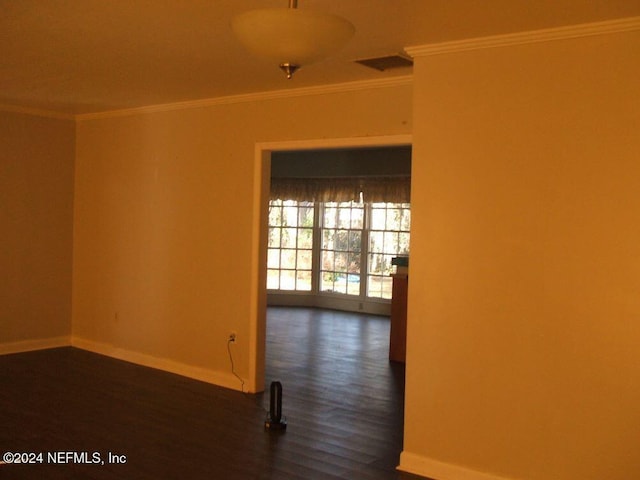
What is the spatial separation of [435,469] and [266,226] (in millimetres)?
2521

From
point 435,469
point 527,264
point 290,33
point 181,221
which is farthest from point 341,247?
point 290,33

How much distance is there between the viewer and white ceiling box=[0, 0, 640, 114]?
10.3 ft

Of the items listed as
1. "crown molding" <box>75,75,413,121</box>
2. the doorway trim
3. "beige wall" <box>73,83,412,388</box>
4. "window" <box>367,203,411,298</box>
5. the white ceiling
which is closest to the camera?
the white ceiling

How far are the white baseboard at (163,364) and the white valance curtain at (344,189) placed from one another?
4.54 metres

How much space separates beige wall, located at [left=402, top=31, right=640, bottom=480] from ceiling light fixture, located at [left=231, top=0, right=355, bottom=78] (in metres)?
1.74

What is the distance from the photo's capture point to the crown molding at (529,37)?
3.18 metres

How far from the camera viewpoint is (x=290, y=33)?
1932 mm

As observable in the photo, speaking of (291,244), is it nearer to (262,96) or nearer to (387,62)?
(262,96)

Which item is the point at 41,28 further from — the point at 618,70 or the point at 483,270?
the point at 618,70

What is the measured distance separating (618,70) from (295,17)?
2.01 metres

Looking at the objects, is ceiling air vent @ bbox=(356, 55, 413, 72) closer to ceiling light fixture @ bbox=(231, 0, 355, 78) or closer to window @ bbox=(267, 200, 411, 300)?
ceiling light fixture @ bbox=(231, 0, 355, 78)

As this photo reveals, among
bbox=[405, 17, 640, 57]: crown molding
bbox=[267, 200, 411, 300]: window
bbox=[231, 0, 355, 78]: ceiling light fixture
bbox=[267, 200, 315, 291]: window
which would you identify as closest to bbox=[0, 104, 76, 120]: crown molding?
bbox=[267, 200, 411, 300]: window

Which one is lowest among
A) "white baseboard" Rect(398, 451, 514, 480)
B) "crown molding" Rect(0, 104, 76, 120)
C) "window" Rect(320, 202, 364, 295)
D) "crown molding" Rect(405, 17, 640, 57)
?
"white baseboard" Rect(398, 451, 514, 480)

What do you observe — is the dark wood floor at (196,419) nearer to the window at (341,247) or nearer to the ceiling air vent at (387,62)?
the ceiling air vent at (387,62)
